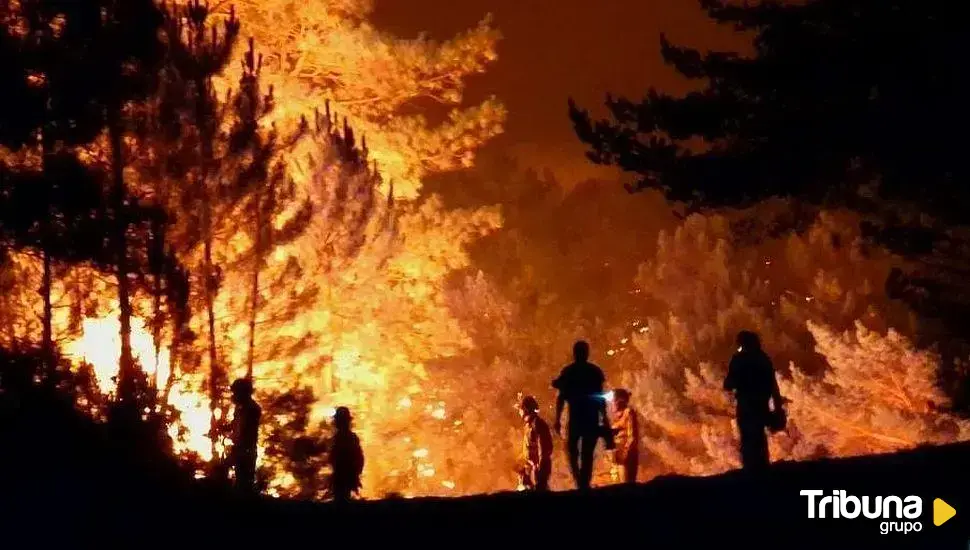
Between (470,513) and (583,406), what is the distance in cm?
193

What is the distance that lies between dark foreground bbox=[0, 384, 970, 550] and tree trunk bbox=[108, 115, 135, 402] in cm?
258

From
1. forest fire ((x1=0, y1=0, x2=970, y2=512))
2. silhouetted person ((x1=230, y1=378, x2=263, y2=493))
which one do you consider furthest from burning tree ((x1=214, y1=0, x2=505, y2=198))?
silhouetted person ((x1=230, y1=378, x2=263, y2=493))

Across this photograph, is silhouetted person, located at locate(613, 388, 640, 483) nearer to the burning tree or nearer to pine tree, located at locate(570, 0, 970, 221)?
pine tree, located at locate(570, 0, 970, 221)

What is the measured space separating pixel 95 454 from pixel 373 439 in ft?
46.6

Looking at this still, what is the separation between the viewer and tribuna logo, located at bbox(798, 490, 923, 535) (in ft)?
25.3

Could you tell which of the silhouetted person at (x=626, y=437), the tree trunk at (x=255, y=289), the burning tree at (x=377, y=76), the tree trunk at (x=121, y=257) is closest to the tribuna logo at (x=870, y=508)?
the silhouetted person at (x=626, y=437)

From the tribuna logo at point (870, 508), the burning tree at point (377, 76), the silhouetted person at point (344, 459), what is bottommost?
the tribuna logo at point (870, 508)

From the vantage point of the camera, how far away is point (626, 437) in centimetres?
1160

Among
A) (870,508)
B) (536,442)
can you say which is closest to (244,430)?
(536,442)

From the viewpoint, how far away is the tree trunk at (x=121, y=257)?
11.2m

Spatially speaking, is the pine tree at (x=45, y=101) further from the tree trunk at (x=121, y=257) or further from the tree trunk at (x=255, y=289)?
the tree trunk at (x=255, y=289)

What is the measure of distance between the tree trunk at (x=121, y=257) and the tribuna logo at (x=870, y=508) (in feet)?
21.7

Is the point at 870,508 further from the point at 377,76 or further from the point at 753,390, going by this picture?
the point at 377,76

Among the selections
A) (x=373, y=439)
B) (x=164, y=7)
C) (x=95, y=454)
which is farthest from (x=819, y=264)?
(x=95, y=454)
